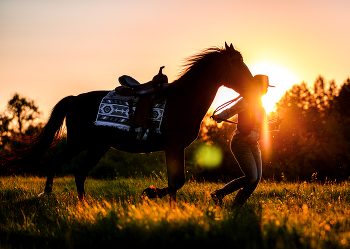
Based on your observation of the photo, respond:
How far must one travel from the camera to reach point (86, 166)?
5598mm

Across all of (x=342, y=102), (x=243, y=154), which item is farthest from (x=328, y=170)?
(x=243, y=154)

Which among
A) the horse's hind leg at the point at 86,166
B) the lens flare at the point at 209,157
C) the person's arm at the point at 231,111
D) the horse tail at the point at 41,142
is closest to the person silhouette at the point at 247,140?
the person's arm at the point at 231,111

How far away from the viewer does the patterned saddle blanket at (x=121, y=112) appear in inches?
187

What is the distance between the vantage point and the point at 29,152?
6.12m

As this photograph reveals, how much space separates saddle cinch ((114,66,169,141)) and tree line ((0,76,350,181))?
4.65 metres

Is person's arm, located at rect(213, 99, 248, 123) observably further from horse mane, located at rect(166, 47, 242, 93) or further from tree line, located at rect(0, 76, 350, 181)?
tree line, located at rect(0, 76, 350, 181)

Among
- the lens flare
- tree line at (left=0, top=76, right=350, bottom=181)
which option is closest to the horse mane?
tree line at (left=0, top=76, right=350, bottom=181)

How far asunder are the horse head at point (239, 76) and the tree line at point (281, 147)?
18.1 feet

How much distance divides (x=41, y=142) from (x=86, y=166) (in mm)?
1383

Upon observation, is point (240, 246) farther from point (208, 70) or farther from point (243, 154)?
point (208, 70)

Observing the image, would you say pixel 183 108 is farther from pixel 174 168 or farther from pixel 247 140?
pixel 247 140

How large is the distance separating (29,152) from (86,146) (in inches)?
53.4

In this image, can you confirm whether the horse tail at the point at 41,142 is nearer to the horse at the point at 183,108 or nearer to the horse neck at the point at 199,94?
the horse at the point at 183,108

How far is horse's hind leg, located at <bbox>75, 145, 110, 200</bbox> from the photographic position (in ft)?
18.1
